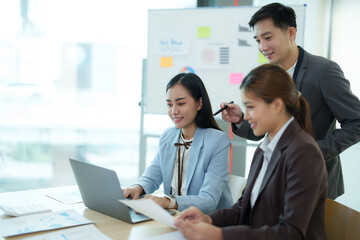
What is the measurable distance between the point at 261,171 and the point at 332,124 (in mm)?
762

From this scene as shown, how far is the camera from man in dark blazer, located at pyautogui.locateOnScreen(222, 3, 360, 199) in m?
1.68

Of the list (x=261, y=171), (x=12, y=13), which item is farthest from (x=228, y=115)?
(x=12, y=13)

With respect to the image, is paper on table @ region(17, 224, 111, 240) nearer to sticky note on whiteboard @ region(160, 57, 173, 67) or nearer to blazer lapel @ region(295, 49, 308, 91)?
blazer lapel @ region(295, 49, 308, 91)

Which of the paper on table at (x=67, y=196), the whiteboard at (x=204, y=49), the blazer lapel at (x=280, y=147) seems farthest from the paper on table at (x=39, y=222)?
the whiteboard at (x=204, y=49)

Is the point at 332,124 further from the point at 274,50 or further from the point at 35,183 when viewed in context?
the point at 35,183

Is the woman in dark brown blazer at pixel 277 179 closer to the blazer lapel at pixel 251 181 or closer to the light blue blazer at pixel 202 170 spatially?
the blazer lapel at pixel 251 181

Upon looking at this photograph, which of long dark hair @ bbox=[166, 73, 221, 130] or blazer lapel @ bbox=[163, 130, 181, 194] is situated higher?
long dark hair @ bbox=[166, 73, 221, 130]

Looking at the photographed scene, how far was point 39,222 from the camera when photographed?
1.31 metres

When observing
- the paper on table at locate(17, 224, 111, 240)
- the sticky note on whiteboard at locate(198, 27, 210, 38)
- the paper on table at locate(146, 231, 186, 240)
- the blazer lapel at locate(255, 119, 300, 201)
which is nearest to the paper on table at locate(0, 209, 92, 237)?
the paper on table at locate(17, 224, 111, 240)

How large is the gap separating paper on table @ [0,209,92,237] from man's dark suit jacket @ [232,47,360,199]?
110 cm

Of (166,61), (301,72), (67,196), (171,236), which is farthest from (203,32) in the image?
(171,236)

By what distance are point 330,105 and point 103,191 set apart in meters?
1.11

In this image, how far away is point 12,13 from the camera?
3.45 meters

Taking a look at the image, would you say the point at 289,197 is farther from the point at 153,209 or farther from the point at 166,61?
the point at 166,61
